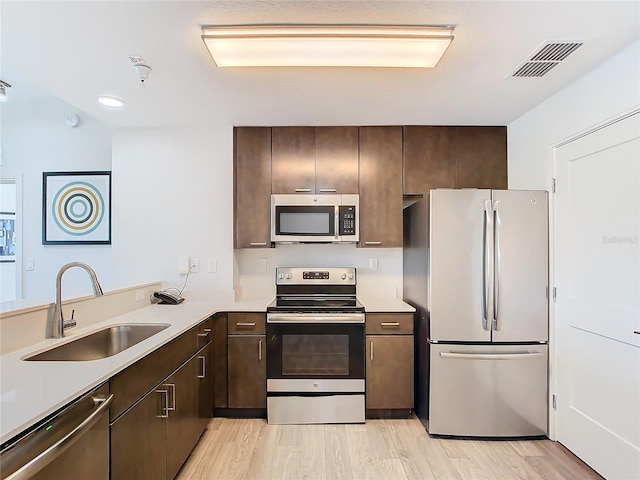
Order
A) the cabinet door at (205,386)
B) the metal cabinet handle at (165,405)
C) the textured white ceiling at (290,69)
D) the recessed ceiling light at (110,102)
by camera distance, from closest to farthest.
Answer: the textured white ceiling at (290,69), the metal cabinet handle at (165,405), the cabinet door at (205,386), the recessed ceiling light at (110,102)

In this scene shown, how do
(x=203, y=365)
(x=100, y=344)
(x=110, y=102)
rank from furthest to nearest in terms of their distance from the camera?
1. (x=110, y=102)
2. (x=203, y=365)
3. (x=100, y=344)

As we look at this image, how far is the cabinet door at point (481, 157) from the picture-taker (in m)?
3.12

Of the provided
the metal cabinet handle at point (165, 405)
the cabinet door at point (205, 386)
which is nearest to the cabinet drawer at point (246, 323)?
the cabinet door at point (205, 386)

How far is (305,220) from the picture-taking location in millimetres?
3072

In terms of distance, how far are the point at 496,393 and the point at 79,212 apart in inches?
158

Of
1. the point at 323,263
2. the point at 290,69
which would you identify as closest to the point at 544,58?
the point at 290,69

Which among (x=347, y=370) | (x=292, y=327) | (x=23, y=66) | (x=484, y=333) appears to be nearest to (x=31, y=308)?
(x=23, y=66)

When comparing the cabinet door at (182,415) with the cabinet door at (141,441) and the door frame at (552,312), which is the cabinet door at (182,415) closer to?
the cabinet door at (141,441)

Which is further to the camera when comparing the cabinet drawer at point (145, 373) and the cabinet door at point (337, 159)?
the cabinet door at point (337, 159)

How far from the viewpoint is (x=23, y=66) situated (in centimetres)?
203

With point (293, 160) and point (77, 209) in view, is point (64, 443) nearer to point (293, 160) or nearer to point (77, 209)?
point (293, 160)

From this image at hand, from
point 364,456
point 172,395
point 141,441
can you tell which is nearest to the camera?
point 141,441

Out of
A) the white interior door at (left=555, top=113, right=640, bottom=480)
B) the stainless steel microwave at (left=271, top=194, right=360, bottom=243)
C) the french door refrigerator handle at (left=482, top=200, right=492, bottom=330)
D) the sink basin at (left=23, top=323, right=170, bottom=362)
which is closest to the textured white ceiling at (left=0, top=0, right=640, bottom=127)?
the white interior door at (left=555, top=113, right=640, bottom=480)

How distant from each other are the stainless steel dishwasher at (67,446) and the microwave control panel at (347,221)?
2.10 m
